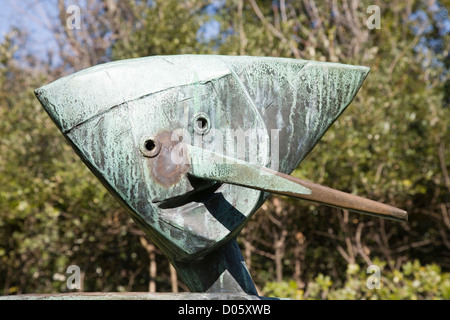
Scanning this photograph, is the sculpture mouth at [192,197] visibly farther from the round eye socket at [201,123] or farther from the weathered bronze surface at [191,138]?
the round eye socket at [201,123]

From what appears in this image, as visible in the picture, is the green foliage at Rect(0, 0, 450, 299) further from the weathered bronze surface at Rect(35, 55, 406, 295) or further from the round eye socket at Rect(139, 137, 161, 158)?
the round eye socket at Rect(139, 137, 161, 158)

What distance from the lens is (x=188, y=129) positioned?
267cm

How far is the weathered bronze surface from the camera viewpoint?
102 inches

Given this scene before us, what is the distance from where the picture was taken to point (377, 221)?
7477 millimetres

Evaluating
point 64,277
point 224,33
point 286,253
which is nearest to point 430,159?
point 286,253

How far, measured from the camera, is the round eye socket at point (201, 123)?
8.81ft

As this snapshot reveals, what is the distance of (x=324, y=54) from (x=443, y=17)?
9.85 ft

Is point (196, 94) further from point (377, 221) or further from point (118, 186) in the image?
point (377, 221)

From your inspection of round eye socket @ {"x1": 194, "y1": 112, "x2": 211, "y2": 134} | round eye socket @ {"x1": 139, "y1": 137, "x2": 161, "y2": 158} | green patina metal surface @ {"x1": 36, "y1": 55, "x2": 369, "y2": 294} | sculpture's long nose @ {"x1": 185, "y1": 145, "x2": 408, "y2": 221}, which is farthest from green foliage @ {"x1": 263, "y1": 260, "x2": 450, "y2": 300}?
round eye socket @ {"x1": 139, "y1": 137, "x2": 161, "y2": 158}

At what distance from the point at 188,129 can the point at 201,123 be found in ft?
0.22

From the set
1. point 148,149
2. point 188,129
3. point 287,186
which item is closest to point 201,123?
point 188,129

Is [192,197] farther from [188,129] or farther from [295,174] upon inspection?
[295,174]

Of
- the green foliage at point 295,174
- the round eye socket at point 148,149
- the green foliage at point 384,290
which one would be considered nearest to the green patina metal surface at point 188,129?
the round eye socket at point 148,149

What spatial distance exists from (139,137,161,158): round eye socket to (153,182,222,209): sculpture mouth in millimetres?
199
